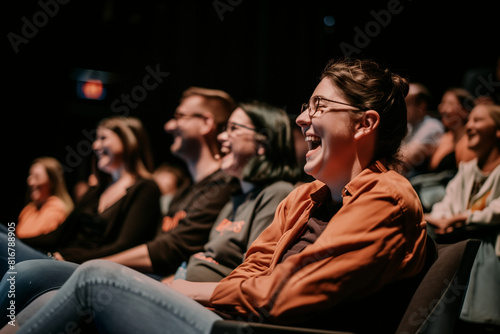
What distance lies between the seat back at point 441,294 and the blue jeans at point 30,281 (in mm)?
1122

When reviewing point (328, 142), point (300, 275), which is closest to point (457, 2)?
point (328, 142)

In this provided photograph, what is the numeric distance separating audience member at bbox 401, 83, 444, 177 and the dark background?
0.24m

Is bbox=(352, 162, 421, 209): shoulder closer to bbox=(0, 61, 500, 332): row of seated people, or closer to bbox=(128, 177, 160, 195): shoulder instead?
bbox=(0, 61, 500, 332): row of seated people

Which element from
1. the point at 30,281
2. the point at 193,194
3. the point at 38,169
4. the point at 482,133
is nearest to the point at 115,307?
the point at 30,281

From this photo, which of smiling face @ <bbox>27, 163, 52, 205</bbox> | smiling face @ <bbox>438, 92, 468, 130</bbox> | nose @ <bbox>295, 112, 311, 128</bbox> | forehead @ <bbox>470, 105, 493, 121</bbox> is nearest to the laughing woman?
nose @ <bbox>295, 112, 311, 128</bbox>

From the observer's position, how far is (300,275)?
1302mm

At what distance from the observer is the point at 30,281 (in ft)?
5.40

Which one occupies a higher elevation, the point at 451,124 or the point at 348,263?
the point at 348,263

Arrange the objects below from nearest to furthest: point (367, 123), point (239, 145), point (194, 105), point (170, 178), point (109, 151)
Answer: point (367, 123)
point (239, 145)
point (194, 105)
point (109, 151)
point (170, 178)

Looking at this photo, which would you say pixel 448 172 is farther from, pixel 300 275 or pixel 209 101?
pixel 300 275

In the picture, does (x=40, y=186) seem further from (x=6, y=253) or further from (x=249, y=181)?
(x=249, y=181)

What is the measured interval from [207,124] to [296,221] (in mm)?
1626

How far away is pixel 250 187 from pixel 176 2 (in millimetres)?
3359

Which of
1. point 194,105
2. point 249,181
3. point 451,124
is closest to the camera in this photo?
point 249,181
